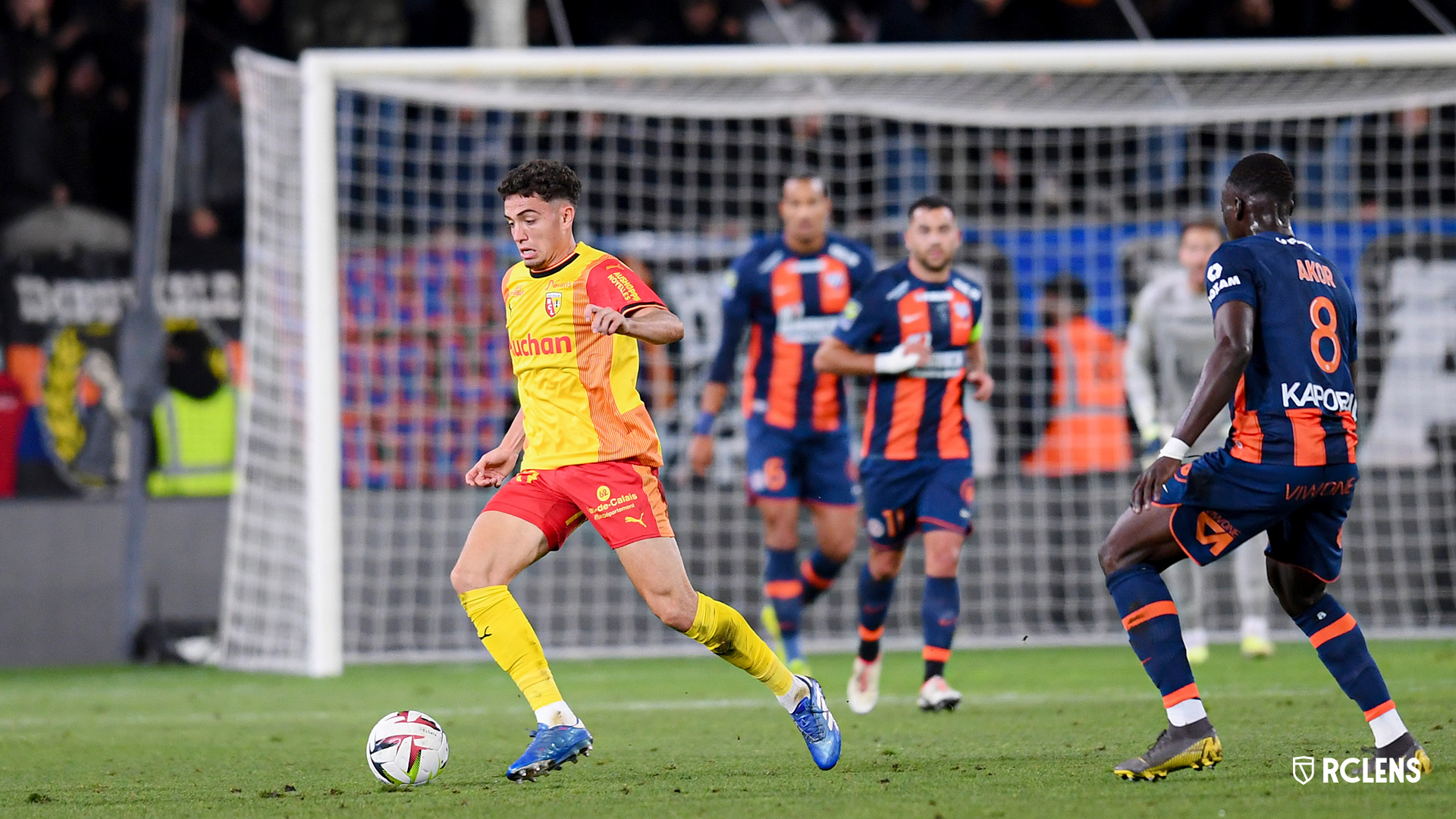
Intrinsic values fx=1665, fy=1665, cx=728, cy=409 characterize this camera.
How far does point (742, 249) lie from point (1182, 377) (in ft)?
10.6

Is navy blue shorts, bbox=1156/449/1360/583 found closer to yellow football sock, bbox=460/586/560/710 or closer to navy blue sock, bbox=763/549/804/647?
yellow football sock, bbox=460/586/560/710

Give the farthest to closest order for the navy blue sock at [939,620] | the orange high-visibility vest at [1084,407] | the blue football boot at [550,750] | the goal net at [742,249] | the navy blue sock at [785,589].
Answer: the orange high-visibility vest at [1084,407]
the goal net at [742,249]
the navy blue sock at [785,589]
the navy blue sock at [939,620]
the blue football boot at [550,750]

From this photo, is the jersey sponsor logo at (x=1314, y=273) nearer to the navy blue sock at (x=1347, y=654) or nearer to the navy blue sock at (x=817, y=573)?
the navy blue sock at (x=1347, y=654)

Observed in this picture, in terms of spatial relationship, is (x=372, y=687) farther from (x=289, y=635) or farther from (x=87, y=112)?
(x=87, y=112)

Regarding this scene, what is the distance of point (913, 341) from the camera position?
709cm

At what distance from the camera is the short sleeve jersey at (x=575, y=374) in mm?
4973

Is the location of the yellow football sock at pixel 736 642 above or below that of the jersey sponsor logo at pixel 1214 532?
below

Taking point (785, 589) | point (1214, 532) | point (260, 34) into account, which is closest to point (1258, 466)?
point (1214, 532)

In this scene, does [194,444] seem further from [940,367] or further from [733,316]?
[940,367]

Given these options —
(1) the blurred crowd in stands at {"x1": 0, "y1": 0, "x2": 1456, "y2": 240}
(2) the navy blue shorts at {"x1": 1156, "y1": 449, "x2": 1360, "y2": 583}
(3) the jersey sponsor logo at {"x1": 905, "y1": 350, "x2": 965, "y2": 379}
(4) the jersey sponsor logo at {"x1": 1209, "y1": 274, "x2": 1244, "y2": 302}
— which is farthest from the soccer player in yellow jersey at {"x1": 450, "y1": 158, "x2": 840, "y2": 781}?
(1) the blurred crowd in stands at {"x1": 0, "y1": 0, "x2": 1456, "y2": 240}

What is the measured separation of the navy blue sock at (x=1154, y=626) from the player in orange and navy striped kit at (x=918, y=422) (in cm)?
221

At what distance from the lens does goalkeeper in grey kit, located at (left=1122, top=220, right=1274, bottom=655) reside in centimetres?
866

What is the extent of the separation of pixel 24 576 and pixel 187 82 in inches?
153

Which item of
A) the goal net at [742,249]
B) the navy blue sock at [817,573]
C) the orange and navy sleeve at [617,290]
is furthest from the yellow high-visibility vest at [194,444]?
the orange and navy sleeve at [617,290]
